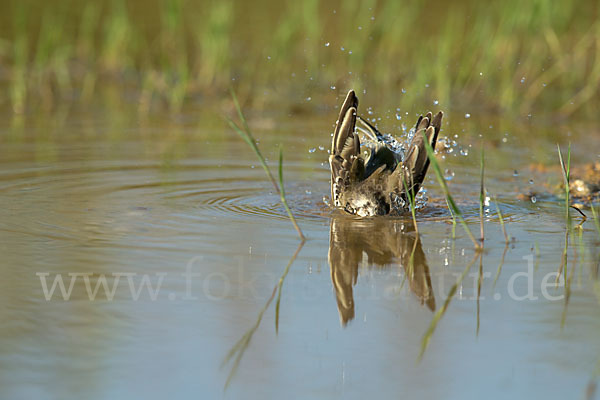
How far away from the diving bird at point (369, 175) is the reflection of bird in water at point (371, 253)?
3.9 inches

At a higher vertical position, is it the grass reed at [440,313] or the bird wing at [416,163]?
the bird wing at [416,163]

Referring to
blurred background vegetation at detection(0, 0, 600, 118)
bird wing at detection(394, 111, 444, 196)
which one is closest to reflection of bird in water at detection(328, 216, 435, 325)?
bird wing at detection(394, 111, 444, 196)

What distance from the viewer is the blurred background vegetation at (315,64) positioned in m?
9.02

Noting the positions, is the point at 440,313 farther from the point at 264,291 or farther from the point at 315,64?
the point at 315,64

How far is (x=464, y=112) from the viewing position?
A: 31.3ft

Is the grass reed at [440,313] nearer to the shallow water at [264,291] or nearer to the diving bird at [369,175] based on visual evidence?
the shallow water at [264,291]

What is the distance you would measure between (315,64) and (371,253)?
630 centimetres

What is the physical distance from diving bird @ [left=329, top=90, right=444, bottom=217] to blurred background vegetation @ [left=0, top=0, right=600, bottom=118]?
11.9 ft

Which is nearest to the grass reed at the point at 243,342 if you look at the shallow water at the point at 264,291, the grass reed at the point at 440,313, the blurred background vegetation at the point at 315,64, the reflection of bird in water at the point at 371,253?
the shallow water at the point at 264,291

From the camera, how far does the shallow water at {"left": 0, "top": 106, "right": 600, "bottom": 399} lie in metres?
2.87

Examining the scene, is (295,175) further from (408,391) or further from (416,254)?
(408,391)

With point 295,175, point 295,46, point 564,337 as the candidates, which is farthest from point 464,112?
point 564,337

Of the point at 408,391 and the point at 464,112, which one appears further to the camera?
the point at 464,112

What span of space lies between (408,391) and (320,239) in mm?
1874
